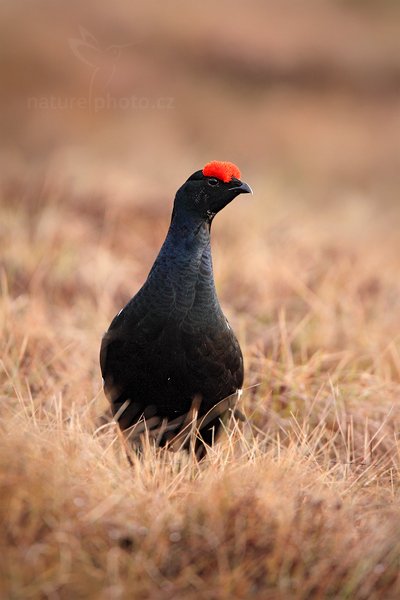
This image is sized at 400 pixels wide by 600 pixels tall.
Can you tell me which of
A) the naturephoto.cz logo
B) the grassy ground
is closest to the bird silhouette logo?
the naturephoto.cz logo

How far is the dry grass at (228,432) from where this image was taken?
2.32 m

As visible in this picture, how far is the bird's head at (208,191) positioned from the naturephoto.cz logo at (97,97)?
11461 mm

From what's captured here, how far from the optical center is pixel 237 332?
16.5ft

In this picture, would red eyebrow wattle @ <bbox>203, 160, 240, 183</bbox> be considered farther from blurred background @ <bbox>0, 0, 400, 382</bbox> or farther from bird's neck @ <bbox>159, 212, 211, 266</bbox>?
blurred background @ <bbox>0, 0, 400, 382</bbox>

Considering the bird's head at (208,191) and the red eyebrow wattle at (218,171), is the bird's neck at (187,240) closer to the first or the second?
the bird's head at (208,191)

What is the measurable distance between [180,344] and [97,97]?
42.4ft

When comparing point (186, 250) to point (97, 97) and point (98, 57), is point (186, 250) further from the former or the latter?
point (98, 57)

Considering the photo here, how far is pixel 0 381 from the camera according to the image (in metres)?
3.95

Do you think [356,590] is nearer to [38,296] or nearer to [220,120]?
[38,296]

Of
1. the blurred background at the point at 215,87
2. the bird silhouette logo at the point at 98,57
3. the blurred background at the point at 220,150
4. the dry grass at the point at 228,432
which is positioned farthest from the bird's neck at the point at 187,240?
the bird silhouette logo at the point at 98,57

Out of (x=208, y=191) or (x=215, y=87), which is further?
(x=215, y=87)

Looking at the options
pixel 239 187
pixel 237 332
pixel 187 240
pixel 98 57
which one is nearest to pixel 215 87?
pixel 98 57

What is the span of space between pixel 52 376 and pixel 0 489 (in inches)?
77.3

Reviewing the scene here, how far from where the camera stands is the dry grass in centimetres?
232
